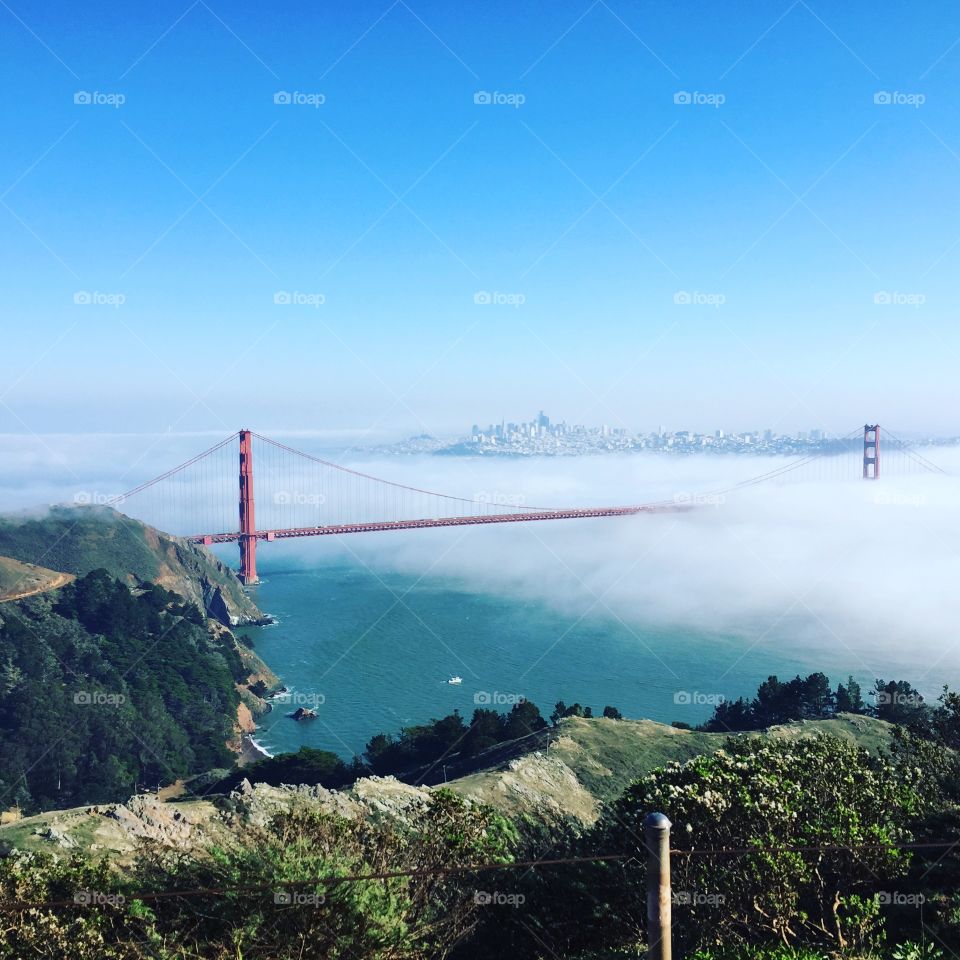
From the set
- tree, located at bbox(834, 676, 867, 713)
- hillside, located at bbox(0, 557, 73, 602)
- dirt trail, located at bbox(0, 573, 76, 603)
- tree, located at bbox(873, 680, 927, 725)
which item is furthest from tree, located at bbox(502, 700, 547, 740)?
hillside, located at bbox(0, 557, 73, 602)

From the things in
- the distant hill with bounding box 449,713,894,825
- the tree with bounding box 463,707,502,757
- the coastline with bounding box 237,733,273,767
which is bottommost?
the coastline with bounding box 237,733,273,767

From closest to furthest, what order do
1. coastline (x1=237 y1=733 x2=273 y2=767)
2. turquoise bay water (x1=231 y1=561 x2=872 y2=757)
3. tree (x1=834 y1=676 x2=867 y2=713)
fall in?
tree (x1=834 y1=676 x2=867 y2=713) < coastline (x1=237 y1=733 x2=273 y2=767) < turquoise bay water (x1=231 y1=561 x2=872 y2=757)

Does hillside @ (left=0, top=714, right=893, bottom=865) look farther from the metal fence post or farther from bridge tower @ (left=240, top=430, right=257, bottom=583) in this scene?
bridge tower @ (left=240, top=430, right=257, bottom=583)

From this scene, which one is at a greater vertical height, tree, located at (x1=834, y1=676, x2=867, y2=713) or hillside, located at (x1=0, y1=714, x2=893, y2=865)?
hillside, located at (x1=0, y1=714, x2=893, y2=865)

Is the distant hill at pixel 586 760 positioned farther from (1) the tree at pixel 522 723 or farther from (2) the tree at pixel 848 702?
(2) the tree at pixel 848 702

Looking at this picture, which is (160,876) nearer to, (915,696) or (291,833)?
(291,833)

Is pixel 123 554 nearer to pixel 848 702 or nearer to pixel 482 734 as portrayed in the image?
pixel 482 734

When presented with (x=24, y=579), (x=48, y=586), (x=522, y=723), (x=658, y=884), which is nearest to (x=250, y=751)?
(x=522, y=723)
